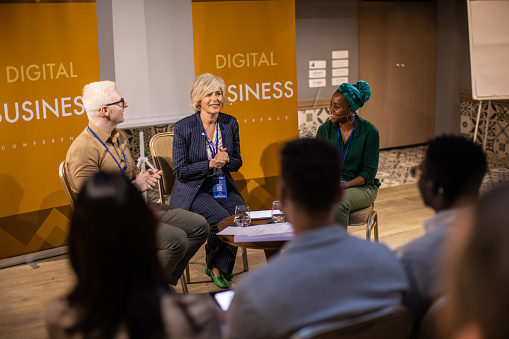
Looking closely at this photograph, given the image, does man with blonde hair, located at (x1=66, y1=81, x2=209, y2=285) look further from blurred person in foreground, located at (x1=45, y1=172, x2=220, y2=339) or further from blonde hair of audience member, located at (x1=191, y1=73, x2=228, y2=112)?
blurred person in foreground, located at (x1=45, y1=172, x2=220, y2=339)

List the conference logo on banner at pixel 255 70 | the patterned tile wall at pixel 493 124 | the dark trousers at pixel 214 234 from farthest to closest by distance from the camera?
the patterned tile wall at pixel 493 124 < the conference logo on banner at pixel 255 70 < the dark trousers at pixel 214 234

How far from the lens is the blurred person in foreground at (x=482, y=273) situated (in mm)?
1126

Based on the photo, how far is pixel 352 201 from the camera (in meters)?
3.96

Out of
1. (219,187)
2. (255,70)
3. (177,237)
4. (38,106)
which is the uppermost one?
(255,70)

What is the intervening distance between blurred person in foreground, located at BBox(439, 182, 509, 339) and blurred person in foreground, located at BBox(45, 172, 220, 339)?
0.59 m

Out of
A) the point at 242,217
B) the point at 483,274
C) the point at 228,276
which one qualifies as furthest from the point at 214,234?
the point at 483,274

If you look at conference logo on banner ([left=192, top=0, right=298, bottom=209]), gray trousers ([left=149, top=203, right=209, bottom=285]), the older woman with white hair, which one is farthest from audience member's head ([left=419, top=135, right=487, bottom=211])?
conference logo on banner ([left=192, top=0, right=298, bottom=209])

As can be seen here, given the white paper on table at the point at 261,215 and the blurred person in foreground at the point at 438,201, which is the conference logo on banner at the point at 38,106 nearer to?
the white paper on table at the point at 261,215

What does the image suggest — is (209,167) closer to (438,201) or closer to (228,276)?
(228,276)

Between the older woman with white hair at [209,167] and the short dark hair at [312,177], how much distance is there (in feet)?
7.56

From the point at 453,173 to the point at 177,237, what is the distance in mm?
2021

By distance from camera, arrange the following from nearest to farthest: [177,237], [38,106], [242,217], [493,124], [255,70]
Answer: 1. [242,217]
2. [177,237]
3. [38,106]
4. [255,70]
5. [493,124]

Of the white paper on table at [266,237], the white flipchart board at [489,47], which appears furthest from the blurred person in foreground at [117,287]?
the white flipchart board at [489,47]

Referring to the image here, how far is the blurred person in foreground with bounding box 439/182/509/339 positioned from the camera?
1.13 m
